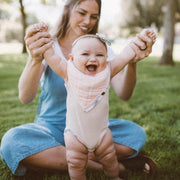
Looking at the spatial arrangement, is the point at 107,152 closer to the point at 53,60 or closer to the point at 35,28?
the point at 53,60

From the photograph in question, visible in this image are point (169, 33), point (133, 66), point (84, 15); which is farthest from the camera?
point (169, 33)

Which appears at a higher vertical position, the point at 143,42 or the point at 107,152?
the point at 143,42

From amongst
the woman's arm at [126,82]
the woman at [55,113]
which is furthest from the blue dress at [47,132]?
the woman's arm at [126,82]

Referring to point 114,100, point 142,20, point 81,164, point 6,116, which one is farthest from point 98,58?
point 142,20

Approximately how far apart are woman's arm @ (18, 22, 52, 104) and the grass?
803 mm

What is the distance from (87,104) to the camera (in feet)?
5.10

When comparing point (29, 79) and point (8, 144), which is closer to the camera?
point (29, 79)

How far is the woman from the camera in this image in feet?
6.25

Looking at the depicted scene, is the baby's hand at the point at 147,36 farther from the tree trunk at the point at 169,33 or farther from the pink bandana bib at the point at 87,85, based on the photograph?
the tree trunk at the point at 169,33

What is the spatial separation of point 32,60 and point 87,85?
509 millimetres

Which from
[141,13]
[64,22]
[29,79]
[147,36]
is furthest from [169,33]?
[141,13]

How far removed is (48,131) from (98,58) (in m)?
0.98

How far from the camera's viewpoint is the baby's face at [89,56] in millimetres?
1481

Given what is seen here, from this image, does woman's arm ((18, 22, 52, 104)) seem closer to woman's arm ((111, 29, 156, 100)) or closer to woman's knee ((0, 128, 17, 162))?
woman's knee ((0, 128, 17, 162))
